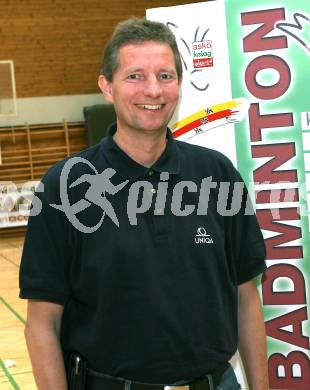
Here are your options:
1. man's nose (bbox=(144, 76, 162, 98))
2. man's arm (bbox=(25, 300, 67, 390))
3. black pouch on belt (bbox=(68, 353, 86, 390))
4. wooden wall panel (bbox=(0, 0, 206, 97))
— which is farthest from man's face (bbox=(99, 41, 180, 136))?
wooden wall panel (bbox=(0, 0, 206, 97))

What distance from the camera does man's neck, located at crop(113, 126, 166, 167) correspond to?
1.87 metres

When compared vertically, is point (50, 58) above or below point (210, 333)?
above

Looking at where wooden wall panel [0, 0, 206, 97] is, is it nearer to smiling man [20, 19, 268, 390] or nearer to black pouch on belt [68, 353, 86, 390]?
smiling man [20, 19, 268, 390]

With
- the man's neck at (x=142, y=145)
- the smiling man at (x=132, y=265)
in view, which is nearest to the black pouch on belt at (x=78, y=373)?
the smiling man at (x=132, y=265)

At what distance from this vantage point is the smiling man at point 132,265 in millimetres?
1771

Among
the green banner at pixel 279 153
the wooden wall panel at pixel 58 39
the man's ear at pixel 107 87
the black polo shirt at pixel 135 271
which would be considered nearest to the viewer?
the black polo shirt at pixel 135 271

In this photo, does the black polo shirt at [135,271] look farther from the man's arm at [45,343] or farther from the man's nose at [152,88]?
the man's nose at [152,88]

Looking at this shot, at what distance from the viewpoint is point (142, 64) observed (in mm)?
1792

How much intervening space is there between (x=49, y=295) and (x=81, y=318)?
131 mm

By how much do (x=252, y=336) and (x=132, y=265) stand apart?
0.55m

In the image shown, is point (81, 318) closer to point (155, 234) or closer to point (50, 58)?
point (155, 234)

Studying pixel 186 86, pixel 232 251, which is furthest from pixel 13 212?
pixel 232 251

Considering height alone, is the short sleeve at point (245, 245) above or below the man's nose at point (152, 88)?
below

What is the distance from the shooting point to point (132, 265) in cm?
177
